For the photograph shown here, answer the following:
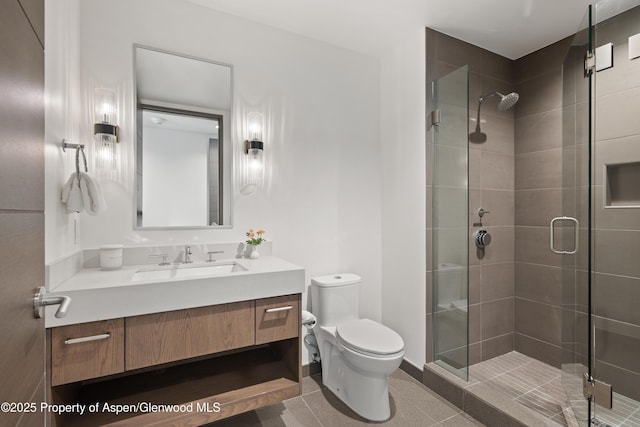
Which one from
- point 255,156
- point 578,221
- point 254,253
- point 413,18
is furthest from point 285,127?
point 578,221

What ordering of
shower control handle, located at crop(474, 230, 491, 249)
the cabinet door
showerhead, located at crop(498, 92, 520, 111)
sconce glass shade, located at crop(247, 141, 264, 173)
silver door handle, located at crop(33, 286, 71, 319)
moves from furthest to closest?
1. shower control handle, located at crop(474, 230, 491, 249)
2. showerhead, located at crop(498, 92, 520, 111)
3. sconce glass shade, located at crop(247, 141, 264, 173)
4. the cabinet door
5. silver door handle, located at crop(33, 286, 71, 319)

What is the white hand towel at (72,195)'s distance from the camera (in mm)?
1438

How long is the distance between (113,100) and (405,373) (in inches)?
106

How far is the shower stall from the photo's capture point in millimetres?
1635

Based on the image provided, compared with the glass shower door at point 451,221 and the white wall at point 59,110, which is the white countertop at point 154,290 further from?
the glass shower door at point 451,221

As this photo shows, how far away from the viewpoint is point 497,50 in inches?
99.7

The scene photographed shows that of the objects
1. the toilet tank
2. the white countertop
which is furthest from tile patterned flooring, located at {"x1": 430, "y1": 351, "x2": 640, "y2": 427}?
the white countertop

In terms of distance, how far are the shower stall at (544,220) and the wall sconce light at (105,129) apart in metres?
2.03

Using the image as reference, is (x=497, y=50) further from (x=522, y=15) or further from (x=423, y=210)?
(x=423, y=210)

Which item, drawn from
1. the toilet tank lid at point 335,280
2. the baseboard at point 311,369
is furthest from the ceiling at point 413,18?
the baseboard at point 311,369

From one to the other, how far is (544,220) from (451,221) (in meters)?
0.92

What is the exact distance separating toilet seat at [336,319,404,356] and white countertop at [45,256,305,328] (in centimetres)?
51

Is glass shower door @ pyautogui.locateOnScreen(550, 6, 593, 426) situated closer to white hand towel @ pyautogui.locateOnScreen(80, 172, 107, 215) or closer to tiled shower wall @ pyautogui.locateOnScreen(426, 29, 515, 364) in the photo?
tiled shower wall @ pyautogui.locateOnScreen(426, 29, 515, 364)

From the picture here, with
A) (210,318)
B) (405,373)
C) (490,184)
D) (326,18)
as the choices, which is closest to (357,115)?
(326,18)
